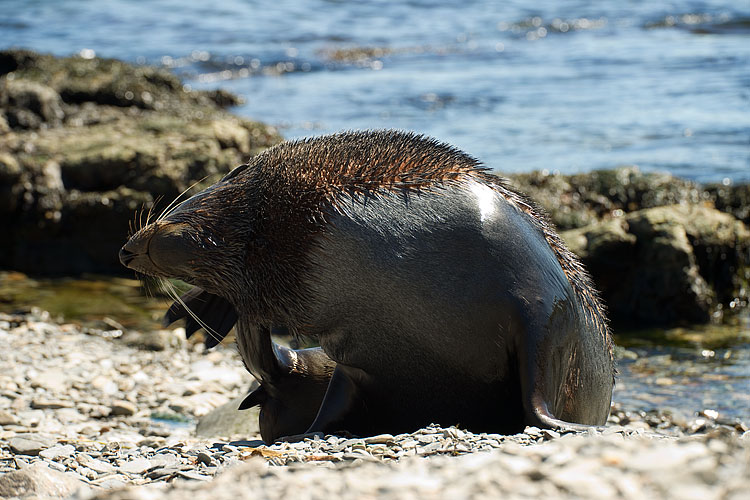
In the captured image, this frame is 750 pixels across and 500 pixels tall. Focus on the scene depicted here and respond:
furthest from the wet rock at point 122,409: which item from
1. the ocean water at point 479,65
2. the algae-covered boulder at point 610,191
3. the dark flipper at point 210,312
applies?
the ocean water at point 479,65

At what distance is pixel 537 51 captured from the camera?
1014 inches

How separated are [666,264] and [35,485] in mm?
7441

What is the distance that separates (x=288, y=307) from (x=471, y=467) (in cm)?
249

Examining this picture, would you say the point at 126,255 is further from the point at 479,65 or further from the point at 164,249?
the point at 479,65

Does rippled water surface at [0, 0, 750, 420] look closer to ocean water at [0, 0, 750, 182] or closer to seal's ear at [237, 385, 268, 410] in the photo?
ocean water at [0, 0, 750, 182]

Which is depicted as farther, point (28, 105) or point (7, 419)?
point (28, 105)

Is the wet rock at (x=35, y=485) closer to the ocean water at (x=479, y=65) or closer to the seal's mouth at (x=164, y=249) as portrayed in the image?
the seal's mouth at (x=164, y=249)

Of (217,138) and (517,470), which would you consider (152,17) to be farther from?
(517,470)

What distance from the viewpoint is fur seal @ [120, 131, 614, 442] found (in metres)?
4.68

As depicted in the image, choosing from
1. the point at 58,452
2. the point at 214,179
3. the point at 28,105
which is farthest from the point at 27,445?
the point at 28,105

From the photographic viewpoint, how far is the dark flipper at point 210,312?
5.42 meters

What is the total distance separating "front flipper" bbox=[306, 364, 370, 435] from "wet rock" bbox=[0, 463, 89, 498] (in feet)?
4.87

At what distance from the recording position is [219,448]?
181 inches

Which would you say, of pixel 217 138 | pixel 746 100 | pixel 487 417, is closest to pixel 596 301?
pixel 487 417
